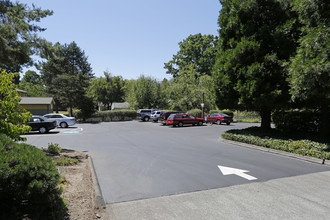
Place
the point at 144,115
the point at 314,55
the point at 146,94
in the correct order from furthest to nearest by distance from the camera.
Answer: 1. the point at 146,94
2. the point at 144,115
3. the point at 314,55

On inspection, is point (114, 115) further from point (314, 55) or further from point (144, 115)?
point (314, 55)

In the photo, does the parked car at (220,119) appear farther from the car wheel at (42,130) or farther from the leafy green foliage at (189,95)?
the car wheel at (42,130)

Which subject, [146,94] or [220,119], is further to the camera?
[146,94]

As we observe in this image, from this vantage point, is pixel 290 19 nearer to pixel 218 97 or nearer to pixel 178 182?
pixel 218 97

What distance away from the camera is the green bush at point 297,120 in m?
13.4

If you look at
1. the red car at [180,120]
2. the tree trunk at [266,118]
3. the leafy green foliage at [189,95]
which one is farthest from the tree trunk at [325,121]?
→ the leafy green foliage at [189,95]

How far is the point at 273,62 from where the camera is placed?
1199cm

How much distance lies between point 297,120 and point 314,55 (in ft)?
21.2

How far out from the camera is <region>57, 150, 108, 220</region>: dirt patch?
4.19 m

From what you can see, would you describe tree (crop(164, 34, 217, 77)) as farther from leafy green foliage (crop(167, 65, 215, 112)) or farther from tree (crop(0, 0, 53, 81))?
tree (crop(0, 0, 53, 81))

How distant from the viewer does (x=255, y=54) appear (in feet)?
41.0

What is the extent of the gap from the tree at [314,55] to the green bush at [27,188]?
9.30 meters

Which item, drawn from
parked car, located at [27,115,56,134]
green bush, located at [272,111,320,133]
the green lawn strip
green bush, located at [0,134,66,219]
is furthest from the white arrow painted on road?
parked car, located at [27,115,56,134]

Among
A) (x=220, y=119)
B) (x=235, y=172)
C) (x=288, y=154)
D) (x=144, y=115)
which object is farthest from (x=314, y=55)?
(x=144, y=115)
